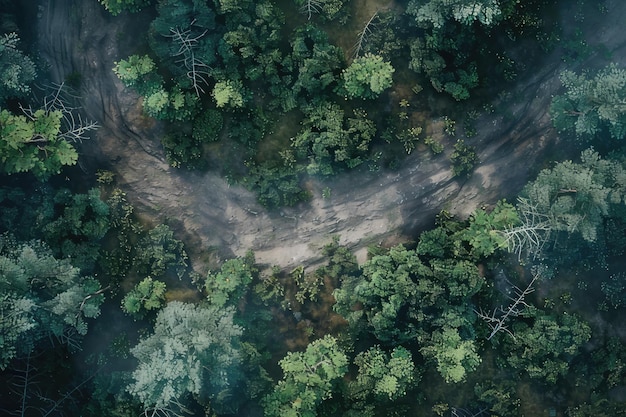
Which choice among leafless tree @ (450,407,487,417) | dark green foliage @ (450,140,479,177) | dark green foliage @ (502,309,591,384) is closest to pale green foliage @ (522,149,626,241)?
dark green foliage @ (450,140,479,177)

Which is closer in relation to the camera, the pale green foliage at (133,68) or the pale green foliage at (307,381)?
the pale green foliage at (133,68)

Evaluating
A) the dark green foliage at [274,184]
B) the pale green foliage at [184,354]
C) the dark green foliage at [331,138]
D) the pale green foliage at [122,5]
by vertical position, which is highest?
the pale green foliage at [122,5]

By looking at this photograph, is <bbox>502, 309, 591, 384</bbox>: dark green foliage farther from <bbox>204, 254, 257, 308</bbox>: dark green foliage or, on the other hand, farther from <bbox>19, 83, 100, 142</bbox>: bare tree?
<bbox>19, 83, 100, 142</bbox>: bare tree

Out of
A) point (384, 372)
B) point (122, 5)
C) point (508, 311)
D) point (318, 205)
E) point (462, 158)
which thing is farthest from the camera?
point (318, 205)

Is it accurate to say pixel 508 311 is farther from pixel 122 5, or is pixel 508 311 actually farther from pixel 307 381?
pixel 122 5

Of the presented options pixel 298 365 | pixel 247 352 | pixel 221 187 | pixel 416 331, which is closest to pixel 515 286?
pixel 416 331

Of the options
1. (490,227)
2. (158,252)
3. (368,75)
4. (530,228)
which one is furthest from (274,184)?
(530,228)

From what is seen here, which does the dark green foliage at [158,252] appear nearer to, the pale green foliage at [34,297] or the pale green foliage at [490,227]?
the pale green foliage at [34,297]

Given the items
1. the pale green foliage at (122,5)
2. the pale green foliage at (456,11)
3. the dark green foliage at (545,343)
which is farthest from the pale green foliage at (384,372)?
the pale green foliage at (122,5)
